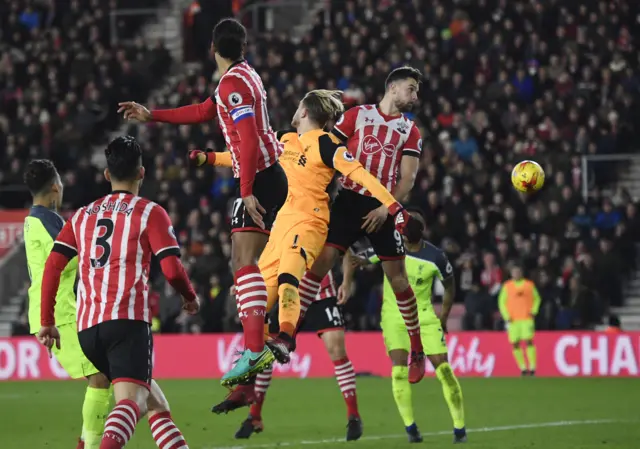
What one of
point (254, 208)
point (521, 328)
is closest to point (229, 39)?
point (254, 208)

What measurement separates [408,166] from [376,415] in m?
5.06

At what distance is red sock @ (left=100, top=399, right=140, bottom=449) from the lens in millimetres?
7426

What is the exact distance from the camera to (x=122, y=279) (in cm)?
764

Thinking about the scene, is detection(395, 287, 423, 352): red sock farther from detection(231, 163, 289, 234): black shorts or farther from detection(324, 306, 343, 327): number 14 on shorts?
detection(324, 306, 343, 327): number 14 on shorts

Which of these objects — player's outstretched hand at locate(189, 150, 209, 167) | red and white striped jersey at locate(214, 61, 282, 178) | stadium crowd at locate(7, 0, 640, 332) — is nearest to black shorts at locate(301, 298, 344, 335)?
player's outstretched hand at locate(189, 150, 209, 167)

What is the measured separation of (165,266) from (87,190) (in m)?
Result: 18.4

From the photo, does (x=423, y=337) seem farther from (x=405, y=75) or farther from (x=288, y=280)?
(x=288, y=280)

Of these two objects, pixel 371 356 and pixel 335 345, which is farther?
pixel 371 356

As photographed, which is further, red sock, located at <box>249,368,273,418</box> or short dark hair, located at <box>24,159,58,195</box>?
red sock, located at <box>249,368,273,418</box>

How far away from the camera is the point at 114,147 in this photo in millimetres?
7785

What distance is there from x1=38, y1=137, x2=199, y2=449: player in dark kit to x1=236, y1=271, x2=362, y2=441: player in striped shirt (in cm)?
449

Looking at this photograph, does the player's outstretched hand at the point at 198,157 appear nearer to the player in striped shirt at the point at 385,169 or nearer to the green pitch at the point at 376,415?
the player in striped shirt at the point at 385,169

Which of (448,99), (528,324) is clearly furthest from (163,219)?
(448,99)

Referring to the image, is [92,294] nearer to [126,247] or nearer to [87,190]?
[126,247]
